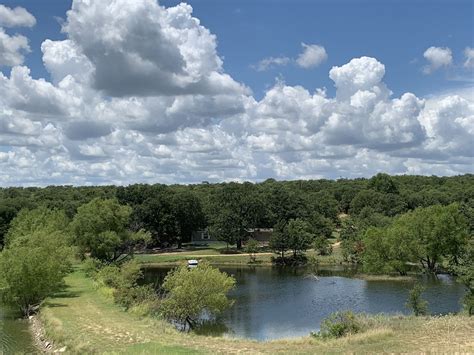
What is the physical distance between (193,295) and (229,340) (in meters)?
9.29

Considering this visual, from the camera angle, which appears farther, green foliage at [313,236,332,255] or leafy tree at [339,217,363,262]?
green foliage at [313,236,332,255]

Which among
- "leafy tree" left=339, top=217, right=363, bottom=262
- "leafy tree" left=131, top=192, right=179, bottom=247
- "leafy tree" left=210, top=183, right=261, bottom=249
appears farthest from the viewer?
"leafy tree" left=131, top=192, right=179, bottom=247

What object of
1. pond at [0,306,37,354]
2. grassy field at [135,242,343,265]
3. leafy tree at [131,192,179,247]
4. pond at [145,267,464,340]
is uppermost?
leafy tree at [131,192,179,247]

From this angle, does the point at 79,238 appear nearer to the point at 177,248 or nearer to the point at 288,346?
the point at 177,248

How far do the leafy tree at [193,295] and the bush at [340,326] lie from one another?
10687 mm

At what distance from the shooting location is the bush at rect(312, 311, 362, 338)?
28.9m

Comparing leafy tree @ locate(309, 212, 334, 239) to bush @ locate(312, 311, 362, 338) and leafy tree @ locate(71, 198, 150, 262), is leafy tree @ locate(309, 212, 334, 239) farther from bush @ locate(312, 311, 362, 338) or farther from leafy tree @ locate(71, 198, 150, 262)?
bush @ locate(312, 311, 362, 338)

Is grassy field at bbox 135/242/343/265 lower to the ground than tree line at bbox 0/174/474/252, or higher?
lower

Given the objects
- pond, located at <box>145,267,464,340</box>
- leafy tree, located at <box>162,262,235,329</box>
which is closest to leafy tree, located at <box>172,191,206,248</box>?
pond, located at <box>145,267,464,340</box>

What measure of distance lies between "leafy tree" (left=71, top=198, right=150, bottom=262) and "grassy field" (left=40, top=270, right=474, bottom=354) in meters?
32.7

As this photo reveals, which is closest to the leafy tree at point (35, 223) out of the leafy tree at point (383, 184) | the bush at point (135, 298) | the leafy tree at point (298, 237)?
the bush at point (135, 298)

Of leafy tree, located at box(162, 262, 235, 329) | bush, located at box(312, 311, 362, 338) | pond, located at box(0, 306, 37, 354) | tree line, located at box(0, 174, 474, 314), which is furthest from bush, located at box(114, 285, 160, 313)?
bush, located at box(312, 311, 362, 338)

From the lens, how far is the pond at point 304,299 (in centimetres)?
3919

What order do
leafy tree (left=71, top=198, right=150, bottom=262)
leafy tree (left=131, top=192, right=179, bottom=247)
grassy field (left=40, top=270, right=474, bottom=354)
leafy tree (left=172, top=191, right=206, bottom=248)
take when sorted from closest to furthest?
grassy field (left=40, top=270, right=474, bottom=354)
leafy tree (left=71, top=198, right=150, bottom=262)
leafy tree (left=131, top=192, right=179, bottom=247)
leafy tree (left=172, top=191, right=206, bottom=248)
